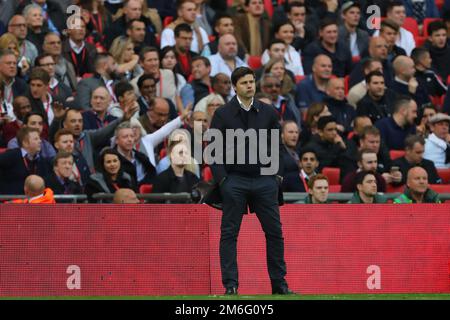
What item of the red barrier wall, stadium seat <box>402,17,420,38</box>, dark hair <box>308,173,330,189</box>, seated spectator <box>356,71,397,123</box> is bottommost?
the red barrier wall

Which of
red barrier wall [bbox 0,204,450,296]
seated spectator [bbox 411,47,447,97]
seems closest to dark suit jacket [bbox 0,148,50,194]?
red barrier wall [bbox 0,204,450,296]

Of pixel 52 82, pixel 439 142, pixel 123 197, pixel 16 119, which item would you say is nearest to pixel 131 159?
pixel 123 197

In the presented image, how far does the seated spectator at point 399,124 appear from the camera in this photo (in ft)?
64.3

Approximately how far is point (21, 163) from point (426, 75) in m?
7.36

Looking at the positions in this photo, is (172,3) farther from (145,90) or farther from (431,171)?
(431,171)

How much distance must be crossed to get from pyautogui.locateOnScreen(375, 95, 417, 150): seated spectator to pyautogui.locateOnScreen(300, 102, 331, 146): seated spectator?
97 centimetres

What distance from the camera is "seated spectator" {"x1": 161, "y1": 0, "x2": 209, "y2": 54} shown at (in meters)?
20.7

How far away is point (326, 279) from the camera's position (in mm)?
15734

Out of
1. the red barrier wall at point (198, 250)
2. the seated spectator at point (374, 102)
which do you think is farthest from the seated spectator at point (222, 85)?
the red barrier wall at point (198, 250)

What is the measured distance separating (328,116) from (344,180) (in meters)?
1.21

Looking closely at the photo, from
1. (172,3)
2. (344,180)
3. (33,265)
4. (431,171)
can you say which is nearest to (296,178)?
(344,180)

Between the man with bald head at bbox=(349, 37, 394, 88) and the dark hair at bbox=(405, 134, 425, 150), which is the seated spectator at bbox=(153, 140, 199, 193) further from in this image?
the man with bald head at bbox=(349, 37, 394, 88)

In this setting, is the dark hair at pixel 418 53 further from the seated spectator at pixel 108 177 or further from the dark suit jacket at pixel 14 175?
the dark suit jacket at pixel 14 175

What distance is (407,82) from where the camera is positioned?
2108cm
